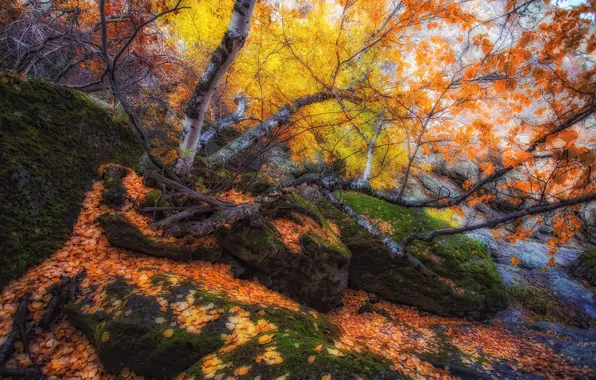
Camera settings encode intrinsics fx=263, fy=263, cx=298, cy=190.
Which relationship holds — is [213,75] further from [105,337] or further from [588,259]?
[588,259]

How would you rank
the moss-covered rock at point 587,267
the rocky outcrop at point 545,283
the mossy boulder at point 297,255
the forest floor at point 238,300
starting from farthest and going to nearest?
the moss-covered rock at point 587,267 < the rocky outcrop at point 545,283 < the mossy boulder at point 297,255 < the forest floor at point 238,300

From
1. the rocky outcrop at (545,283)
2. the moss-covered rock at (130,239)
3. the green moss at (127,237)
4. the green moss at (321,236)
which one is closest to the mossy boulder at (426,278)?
the green moss at (321,236)

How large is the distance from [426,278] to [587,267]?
37.0 feet

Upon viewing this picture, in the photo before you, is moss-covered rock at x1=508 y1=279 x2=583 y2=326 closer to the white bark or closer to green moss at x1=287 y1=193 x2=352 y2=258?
green moss at x1=287 y1=193 x2=352 y2=258

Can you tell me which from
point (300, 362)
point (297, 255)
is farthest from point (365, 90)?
point (300, 362)

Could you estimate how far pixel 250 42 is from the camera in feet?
33.8

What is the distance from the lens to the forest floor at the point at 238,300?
8.09 feet

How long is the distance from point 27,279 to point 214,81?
11.4 feet

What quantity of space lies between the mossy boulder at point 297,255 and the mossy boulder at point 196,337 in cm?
131

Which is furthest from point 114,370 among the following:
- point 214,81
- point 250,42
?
point 250,42

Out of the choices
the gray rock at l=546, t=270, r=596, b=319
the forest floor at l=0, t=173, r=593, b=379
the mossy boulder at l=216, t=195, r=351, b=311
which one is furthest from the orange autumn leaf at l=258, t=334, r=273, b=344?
the gray rock at l=546, t=270, r=596, b=319

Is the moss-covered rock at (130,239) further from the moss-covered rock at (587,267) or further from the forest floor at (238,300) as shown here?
the moss-covered rock at (587,267)

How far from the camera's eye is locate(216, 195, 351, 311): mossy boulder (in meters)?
4.38

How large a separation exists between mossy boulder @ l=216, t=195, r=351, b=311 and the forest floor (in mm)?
361
